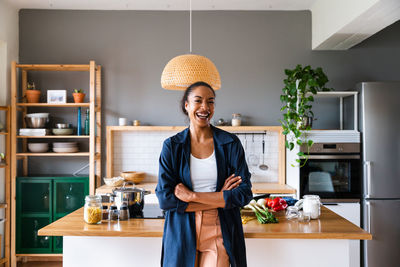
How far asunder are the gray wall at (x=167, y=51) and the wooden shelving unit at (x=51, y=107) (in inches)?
5.2

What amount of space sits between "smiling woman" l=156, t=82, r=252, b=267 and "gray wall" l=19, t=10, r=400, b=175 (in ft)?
8.98

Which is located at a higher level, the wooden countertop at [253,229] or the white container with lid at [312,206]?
the white container with lid at [312,206]

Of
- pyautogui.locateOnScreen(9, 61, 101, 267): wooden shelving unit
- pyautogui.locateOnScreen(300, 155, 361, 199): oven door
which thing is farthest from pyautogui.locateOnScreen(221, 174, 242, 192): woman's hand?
pyautogui.locateOnScreen(9, 61, 101, 267): wooden shelving unit

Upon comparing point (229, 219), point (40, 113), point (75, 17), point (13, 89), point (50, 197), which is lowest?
point (50, 197)

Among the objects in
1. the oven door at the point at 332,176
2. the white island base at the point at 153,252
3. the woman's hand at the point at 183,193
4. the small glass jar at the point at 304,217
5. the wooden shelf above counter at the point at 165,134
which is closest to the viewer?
the woman's hand at the point at 183,193

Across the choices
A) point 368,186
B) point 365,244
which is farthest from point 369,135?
point 365,244

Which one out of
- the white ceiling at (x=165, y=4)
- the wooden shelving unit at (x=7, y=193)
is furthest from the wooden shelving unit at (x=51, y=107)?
the white ceiling at (x=165, y=4)

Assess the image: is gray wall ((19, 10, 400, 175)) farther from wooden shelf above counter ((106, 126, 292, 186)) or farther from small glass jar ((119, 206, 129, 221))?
small glass jar ((119, 206, 129, 221))

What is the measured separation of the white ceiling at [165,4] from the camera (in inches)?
172

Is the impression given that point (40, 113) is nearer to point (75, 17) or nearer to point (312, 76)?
point (75, 17)

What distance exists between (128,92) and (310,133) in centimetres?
230

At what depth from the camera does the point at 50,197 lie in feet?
13.9

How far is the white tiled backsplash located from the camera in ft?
15.1

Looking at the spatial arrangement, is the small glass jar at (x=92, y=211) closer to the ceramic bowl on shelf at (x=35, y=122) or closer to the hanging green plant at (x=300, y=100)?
the hanging green plant at (x=300, y=100)
